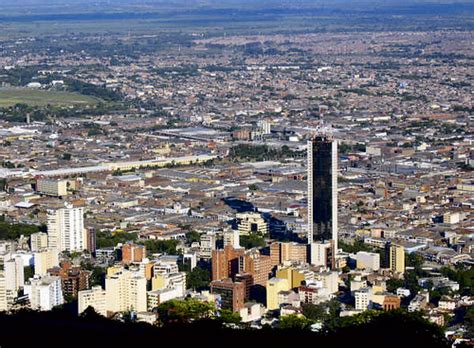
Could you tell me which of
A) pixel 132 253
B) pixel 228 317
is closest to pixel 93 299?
pixel 228 317

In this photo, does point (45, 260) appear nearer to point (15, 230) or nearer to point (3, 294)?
point (3, 294)

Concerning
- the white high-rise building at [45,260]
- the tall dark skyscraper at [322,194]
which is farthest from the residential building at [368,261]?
the white high-rise building at [45,260]

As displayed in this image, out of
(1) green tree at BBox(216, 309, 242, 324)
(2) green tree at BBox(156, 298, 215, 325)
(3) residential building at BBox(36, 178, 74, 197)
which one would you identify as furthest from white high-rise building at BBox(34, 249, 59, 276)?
(3) residential building at BBox(36, 178, 74, 197)

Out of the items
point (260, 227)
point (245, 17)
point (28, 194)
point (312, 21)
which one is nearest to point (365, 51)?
point (312, 21)

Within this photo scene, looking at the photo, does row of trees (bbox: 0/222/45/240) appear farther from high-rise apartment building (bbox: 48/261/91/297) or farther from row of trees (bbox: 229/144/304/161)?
row of trees (bbox: 229/144/304/161)

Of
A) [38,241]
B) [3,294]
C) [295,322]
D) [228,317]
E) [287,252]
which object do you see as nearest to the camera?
[228,317]

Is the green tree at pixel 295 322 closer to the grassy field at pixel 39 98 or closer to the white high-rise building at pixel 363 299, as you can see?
the white high-rise building at pixel 363 299
